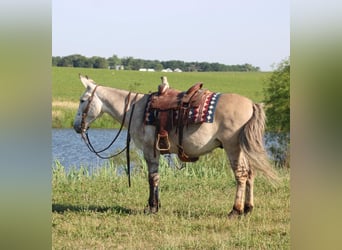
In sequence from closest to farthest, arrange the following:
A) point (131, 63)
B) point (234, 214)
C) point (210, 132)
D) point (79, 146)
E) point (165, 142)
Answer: point (131, 63), point (234, 214), point (210, 132), point (165, 142), point (79, 146)

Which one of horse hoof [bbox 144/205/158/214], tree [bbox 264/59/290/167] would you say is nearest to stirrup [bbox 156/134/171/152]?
horse hoof [bbox 144/205/158/214]

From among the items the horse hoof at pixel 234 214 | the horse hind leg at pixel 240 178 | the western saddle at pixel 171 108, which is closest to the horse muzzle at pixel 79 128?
the western saddle at pixel 171 108

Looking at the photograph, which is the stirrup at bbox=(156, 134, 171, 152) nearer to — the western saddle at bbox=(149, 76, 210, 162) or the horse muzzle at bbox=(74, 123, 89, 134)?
the western saddle at bbox=(149, 76, 210, 162)

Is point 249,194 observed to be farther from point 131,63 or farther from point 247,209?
point 131,63

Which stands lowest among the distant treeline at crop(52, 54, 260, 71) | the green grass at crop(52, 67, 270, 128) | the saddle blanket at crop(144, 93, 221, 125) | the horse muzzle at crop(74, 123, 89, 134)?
the horse muzzle at crop(74, 123, 89, 134)

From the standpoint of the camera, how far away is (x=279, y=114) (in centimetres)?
369

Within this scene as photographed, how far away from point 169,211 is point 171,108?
2.68 ft

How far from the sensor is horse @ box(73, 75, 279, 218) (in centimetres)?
→ 360

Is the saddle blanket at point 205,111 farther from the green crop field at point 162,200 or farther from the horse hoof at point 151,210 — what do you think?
the horse hoof at point 151,210

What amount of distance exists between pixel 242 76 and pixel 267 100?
0.60 meters

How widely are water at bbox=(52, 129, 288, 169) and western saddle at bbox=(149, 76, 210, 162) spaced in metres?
0.43

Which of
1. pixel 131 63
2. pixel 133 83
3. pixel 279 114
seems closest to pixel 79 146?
pixel 133 83

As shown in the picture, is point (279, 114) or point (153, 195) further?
point (153, 195)
